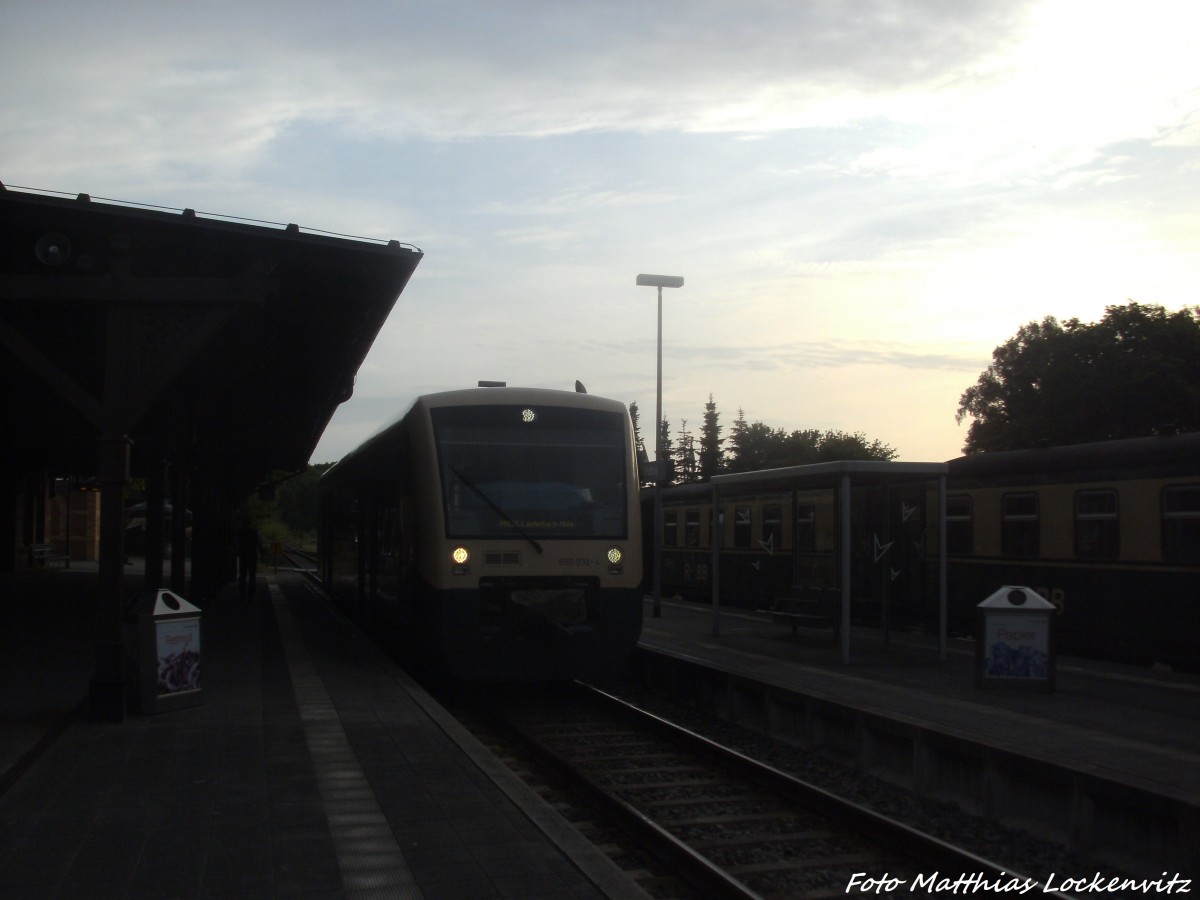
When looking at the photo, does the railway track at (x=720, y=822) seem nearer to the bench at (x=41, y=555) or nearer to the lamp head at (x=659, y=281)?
the lamp head at (x=659, y=281)

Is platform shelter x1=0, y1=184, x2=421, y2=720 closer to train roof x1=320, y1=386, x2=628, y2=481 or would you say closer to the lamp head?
train roof x1=320, y1=386, x2=628, y2=481

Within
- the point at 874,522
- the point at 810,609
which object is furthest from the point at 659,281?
the point at 810,609

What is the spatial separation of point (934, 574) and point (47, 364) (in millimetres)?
12960

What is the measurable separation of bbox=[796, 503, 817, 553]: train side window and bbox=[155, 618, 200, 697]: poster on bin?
12.6m

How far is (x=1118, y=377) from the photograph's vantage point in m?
48.6

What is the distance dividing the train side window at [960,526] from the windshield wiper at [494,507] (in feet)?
27.1

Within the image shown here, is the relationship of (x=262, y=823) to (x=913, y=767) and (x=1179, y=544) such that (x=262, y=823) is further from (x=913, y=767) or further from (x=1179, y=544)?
(x=1179, y=544)

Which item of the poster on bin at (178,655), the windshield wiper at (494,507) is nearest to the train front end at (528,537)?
the windshield wiper at (494,507)

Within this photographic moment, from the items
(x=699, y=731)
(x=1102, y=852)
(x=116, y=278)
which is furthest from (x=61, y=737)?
(x=1102, y=852)

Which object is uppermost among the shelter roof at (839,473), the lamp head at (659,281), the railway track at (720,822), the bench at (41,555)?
the lamp head at (659,281)

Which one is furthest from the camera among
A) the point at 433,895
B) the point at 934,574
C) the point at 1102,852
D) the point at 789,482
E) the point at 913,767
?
the point at 934,574

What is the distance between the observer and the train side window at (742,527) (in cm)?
2389

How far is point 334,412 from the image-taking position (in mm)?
24969

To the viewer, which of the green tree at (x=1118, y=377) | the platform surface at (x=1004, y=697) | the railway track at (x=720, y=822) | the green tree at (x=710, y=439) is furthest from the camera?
the green tree at (x=710, y=439)
